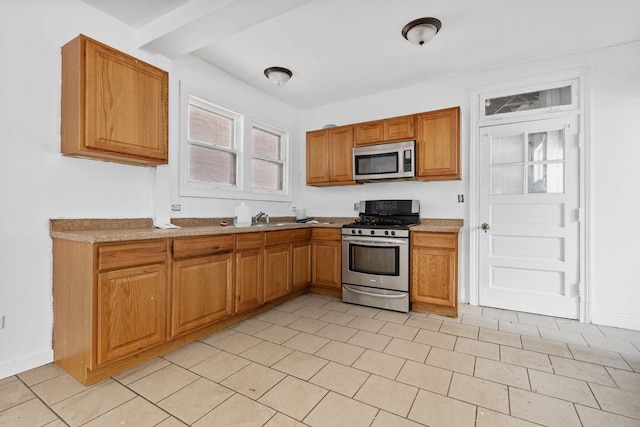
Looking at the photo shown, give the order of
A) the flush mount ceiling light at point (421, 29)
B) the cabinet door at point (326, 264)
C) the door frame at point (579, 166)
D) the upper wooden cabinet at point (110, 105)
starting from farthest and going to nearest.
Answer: the cabinet door at point (326, 264), the door frame at point (579, 166), the flush mount ceiling light at point (421, 29), the upper wooden cabinet at point (110, 105)

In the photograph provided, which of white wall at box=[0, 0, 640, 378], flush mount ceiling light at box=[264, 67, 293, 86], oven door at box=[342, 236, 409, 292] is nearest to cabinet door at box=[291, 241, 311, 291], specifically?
oven door at box=[342, 236, 409, 292]

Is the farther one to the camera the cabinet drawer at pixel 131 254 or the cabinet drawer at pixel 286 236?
the cabinet drawer at pixel 286 236

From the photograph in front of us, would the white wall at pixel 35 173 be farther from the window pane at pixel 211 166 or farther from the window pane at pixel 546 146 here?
the window pane at pixel 546 146

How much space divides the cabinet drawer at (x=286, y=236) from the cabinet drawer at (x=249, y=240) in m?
0.10

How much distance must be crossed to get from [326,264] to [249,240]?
1236mm

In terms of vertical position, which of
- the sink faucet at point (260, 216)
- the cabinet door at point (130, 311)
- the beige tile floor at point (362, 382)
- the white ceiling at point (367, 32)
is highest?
the white ceiling at point (367, 32)

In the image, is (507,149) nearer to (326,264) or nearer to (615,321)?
(615,321)

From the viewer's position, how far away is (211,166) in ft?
11.5

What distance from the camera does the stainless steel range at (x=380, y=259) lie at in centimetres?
327

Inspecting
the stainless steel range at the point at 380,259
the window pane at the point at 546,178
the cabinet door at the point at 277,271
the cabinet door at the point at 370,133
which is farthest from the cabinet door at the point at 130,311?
the window pane at the point at 546,178

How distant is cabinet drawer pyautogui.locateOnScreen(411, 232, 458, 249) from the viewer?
3076 mm

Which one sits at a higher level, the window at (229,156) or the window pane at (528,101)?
the window pane at (528,101)

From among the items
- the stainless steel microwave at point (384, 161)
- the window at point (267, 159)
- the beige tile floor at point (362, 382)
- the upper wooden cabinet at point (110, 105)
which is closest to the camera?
the beige tile floor at point (362, 382)

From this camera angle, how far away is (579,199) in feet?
10.0
